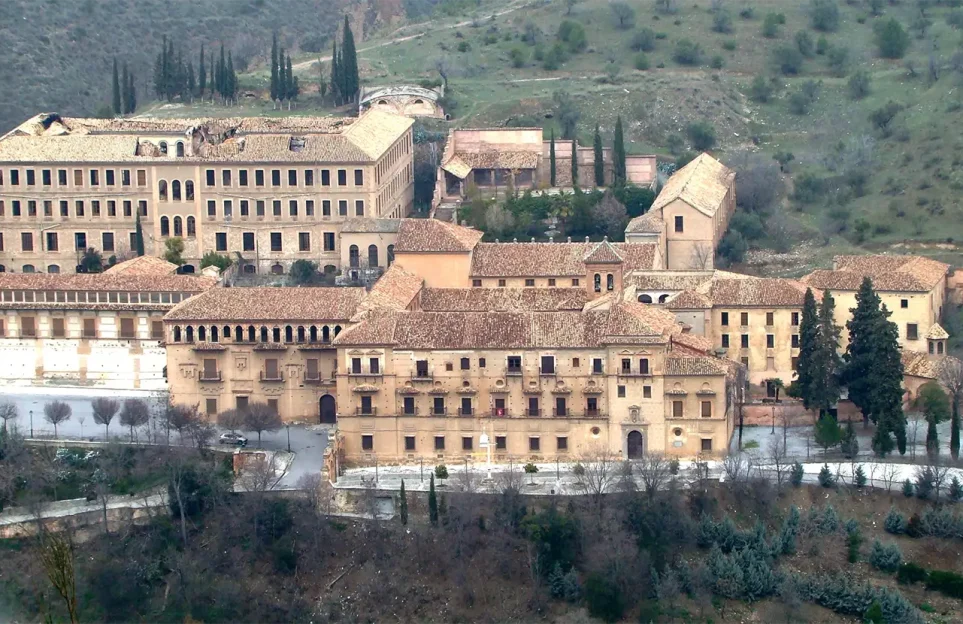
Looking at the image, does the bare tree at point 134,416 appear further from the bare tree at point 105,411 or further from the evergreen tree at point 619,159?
the evergreen tree at point 619,159

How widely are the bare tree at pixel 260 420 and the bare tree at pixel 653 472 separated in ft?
36.8

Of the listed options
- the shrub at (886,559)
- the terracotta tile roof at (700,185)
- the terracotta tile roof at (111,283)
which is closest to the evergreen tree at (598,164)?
the terracotta tile roof at (700,185)

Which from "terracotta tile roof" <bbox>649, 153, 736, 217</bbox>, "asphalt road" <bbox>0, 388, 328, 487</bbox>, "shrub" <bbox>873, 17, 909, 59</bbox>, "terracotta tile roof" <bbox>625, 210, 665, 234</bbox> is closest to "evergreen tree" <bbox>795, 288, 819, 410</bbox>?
"terracotta tile roof" <bbox>625, 210, 665, 234</bbox>

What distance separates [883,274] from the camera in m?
81.2

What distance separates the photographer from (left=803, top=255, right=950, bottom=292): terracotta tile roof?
80312mm

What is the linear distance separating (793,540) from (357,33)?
81319 millimetres

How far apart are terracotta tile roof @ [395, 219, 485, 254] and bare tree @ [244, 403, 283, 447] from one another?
9108mm

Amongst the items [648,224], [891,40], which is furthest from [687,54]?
[648,224]

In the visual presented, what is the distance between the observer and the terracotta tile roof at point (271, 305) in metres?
77.7

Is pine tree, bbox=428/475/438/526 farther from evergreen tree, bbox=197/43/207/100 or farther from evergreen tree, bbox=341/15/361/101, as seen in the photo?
evergreen tree, bbox=197/43/207/100

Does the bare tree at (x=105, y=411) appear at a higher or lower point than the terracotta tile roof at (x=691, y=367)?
lower

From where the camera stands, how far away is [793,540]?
70875mm

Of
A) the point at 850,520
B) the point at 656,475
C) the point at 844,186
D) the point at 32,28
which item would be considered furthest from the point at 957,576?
the point at 32,28

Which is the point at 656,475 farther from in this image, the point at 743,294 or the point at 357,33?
the point at 357,33
